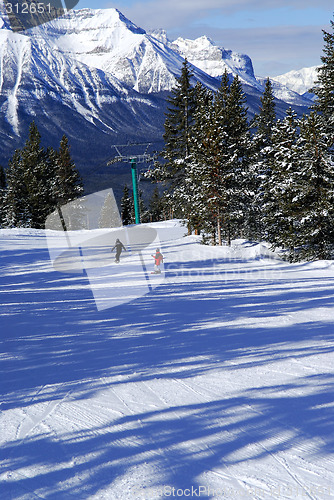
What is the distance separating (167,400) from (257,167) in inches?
1061

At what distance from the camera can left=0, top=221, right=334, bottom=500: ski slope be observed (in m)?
3.71

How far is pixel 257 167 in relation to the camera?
2969cm

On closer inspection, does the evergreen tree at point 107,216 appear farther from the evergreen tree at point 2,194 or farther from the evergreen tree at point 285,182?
the evergreen tree at point 285,182

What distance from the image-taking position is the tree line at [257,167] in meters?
21.3

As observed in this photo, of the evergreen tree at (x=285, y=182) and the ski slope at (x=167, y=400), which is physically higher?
the evergreen tree at (x=285, y=182)

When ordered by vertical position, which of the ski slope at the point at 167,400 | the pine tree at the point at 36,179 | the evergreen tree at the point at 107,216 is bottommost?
the ski slope at the point at 167,400

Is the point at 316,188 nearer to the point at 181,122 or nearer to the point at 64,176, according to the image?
the point at 181,122

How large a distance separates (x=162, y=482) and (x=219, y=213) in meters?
23.9

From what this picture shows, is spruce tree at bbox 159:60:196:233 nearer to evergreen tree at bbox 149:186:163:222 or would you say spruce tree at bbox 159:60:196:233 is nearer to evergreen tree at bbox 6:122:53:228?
evergreen tree at bbox 6:122:53:228

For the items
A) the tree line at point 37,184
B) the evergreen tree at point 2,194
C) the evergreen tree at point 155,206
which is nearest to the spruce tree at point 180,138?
the tree line at point 37,184

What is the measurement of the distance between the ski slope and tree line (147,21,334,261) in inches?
471

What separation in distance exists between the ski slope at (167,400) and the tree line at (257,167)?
11959 millimetres

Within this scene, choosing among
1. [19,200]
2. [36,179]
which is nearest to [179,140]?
[36,179]

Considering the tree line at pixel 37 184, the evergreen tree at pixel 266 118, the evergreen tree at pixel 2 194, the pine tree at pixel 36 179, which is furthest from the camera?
the evergreen tree at pixel 2 194
